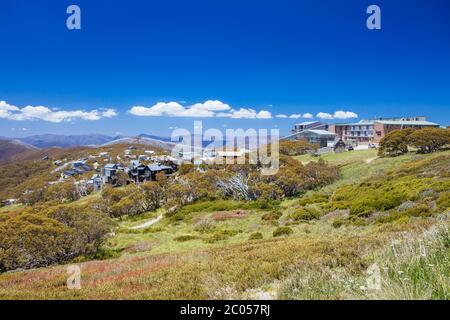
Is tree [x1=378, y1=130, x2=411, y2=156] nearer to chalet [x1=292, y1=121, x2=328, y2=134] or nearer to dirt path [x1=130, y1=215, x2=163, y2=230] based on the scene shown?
dirt path [x1=130, y1=215, x2=163, y2=230]

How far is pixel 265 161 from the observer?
1695 inches

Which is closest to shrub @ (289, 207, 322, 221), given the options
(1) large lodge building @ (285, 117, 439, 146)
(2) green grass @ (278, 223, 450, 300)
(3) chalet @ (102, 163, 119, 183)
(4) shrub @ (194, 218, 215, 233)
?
(4) shrub @ (194, 218, 215, 233)

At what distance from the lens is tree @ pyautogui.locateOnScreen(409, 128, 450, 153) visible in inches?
1699

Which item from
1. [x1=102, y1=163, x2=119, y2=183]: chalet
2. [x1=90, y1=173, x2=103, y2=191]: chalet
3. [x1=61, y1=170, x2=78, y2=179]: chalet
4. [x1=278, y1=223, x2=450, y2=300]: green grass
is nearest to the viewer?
[x1=278, y1=223, x2=450, y2=300]: green grass

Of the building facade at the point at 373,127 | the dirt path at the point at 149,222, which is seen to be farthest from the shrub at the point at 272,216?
the building facade at the point at 373,127

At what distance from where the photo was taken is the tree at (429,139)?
1699 inches

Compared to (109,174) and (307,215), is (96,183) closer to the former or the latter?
(109,174)

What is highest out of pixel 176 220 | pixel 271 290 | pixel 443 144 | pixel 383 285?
pixel 443 144

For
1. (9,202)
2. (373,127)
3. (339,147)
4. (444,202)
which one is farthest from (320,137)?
(9,202)

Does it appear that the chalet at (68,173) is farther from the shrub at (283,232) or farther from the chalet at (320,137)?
the shrub at (283,232)

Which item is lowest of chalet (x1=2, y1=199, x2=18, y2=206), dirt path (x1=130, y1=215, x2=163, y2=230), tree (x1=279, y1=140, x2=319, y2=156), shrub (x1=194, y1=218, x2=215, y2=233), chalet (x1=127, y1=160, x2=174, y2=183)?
chalet (x1=2, y1=199, x2=18, y2=206)
